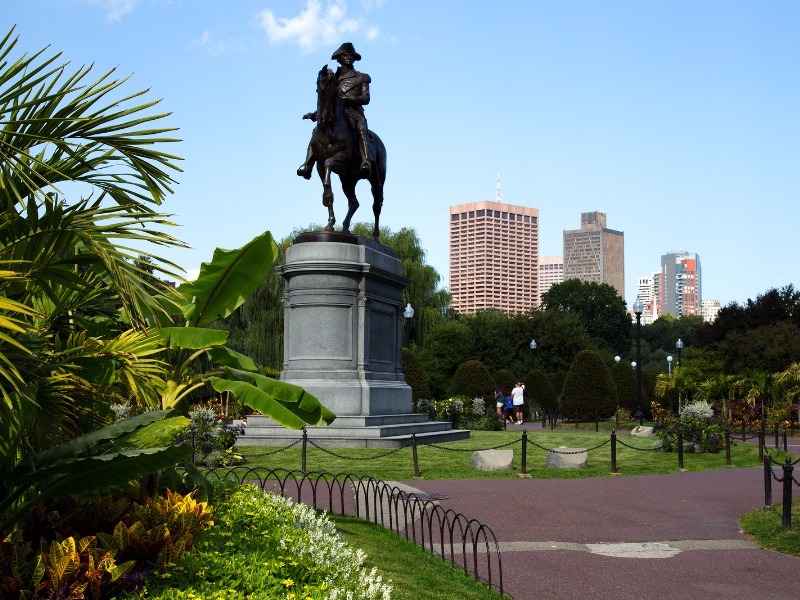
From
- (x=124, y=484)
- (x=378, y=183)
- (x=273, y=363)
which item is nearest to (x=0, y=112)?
(x=124, y=484)

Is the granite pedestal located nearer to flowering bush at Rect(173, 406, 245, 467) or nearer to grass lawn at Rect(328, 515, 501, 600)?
flowering bush at Rect(173, 406, 245, 467)


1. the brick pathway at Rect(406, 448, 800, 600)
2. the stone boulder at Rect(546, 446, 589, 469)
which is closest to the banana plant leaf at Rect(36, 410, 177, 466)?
the brick pathway at Rect(406, 448, 800, 600)

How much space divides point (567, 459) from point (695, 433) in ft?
21.0

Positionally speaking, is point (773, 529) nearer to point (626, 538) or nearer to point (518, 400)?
point (626, 538)

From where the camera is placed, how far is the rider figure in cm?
2344

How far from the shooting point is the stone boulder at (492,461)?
18.0 metres

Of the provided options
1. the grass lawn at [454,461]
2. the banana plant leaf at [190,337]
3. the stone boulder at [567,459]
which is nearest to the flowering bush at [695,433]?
the grass lawn at [454,461]

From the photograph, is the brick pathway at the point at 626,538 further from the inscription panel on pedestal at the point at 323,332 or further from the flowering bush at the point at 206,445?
the inscription panel on pedestal at the point at 323,332

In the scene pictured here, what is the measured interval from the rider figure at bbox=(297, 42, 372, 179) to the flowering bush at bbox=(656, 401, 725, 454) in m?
10.2

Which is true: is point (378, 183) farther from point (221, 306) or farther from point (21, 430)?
point (21, 430)

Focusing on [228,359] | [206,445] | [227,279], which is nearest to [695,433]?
[206,445]

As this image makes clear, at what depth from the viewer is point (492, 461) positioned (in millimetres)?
18016

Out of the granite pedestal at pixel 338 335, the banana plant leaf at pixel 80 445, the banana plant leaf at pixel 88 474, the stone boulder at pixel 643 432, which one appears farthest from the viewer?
the stone boulder at pixel 643 432

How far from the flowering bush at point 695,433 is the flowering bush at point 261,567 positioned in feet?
58.3
